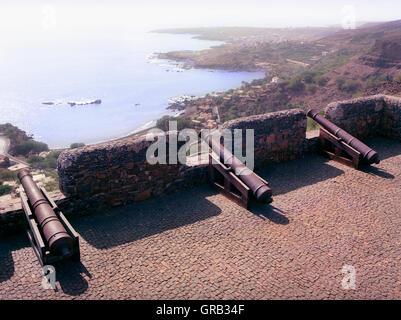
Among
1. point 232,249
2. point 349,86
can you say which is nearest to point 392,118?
point 232,249

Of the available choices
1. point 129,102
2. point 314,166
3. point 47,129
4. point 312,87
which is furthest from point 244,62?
point 314,166

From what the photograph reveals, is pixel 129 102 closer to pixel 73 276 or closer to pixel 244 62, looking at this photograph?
pixel 244 62

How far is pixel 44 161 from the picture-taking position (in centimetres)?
3256

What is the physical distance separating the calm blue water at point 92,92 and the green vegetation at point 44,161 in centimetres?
803

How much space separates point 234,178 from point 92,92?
72.2 metres

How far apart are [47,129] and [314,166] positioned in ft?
160

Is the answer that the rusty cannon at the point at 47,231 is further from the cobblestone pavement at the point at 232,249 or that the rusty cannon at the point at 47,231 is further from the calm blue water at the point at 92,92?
the calm blue water at the point at 92,92

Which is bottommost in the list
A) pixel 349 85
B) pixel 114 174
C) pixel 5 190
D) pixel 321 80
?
pixel 5 190

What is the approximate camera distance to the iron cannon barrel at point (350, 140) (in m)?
8.43

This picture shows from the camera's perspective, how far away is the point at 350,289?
4.80 meters

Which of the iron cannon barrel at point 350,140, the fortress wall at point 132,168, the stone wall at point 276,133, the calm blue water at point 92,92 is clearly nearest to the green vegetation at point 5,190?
the fortress wall at point 132,168

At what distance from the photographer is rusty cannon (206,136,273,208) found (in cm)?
678

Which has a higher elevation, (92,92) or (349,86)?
(349,86)

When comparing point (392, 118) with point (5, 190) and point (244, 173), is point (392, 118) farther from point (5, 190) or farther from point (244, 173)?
point (5, 190)
